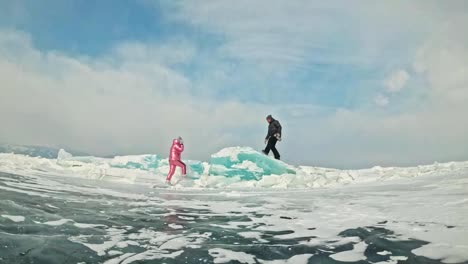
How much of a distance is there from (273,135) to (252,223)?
11731 millimetres

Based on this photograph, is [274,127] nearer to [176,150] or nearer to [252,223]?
[176,150]

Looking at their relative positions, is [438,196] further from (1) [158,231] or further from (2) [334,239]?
(1) [158,231]

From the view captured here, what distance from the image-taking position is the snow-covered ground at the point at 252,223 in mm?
5230

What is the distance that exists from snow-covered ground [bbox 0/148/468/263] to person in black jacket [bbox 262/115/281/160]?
686 centimetres

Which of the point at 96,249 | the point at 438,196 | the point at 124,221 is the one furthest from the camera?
the point at 438,196

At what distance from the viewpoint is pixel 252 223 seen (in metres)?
7.48

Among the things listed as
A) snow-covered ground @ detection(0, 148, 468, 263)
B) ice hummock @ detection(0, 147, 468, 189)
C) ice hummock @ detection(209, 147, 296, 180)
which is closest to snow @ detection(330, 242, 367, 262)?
snow-covered ground @ detection(0, 148, 468, 263)

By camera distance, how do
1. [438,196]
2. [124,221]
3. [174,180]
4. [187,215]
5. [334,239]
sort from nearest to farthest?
[334,239] → [124,221] → [187,215] → [438,196] → [174,180]

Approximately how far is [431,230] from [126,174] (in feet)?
45.8

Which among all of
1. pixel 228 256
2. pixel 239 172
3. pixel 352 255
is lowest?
pixel 228 256

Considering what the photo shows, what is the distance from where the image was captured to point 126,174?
58.8ft

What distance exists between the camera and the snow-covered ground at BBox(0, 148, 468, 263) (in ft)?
17.2

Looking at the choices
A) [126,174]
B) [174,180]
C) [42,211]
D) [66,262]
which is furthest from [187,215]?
[126,174]

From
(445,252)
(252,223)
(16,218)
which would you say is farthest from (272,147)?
(445,252)
